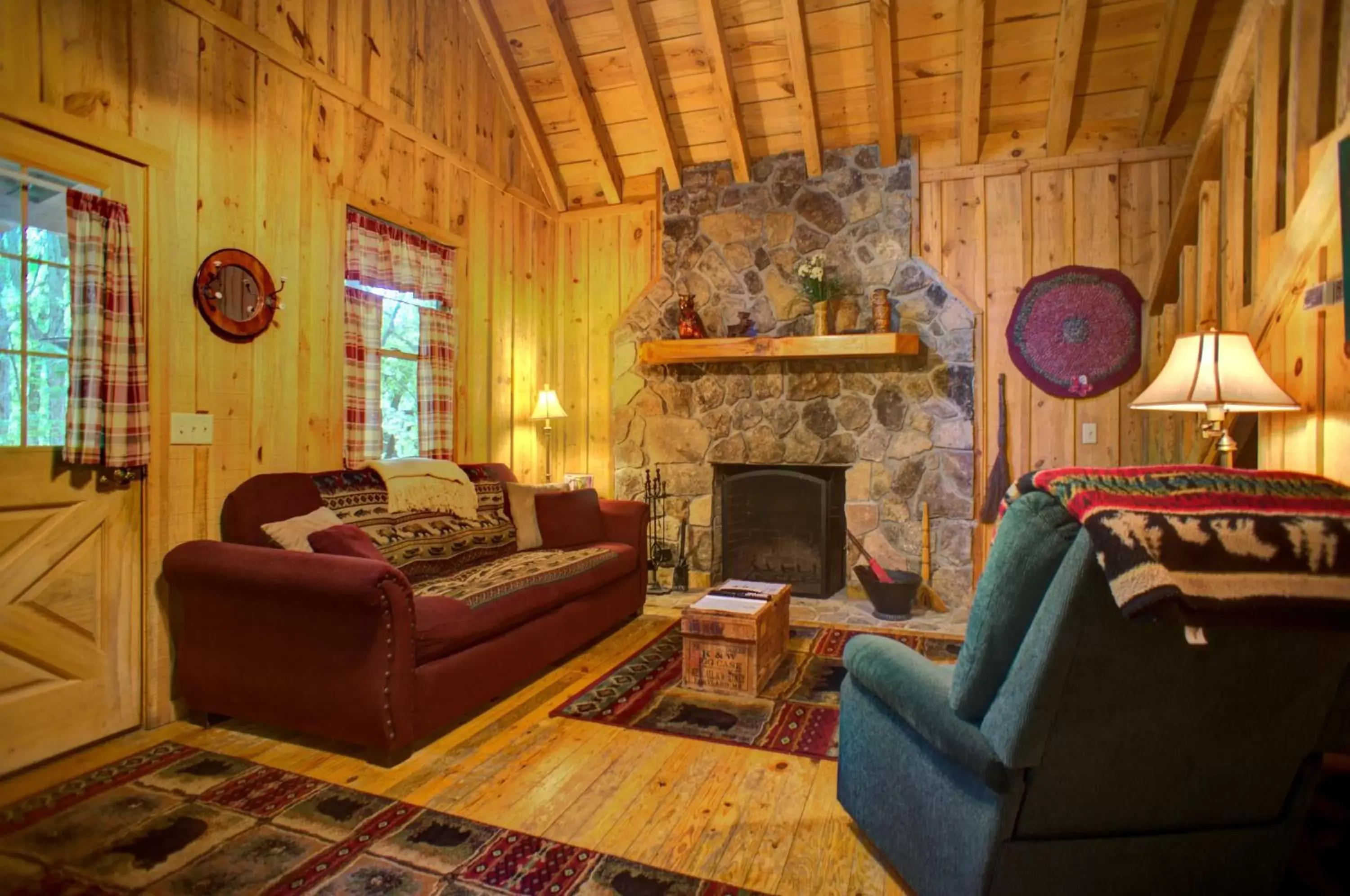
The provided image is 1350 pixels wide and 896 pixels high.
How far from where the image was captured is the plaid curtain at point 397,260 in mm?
3566

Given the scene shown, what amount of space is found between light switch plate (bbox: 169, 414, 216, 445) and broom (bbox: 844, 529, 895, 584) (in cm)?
345

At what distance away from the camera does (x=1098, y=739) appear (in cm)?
125

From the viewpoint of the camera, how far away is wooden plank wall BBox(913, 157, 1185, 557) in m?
4.21

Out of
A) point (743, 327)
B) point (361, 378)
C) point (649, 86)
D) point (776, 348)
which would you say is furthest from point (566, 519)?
point (649, 86)

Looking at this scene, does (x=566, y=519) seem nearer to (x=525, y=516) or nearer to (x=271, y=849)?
(x=525, y=516)

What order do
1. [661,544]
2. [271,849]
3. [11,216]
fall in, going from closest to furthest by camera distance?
[271,849] → [11,216] → [661,544]

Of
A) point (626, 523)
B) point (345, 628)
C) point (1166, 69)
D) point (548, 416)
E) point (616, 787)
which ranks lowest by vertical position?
point (616, 787)

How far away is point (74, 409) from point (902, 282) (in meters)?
4.24

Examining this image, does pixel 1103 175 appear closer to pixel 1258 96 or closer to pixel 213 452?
pixel 1258 96

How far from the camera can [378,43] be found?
3734mm

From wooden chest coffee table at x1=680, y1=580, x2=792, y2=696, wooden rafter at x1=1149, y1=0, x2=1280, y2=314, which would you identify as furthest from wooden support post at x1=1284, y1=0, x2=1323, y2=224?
wooden chest coffee table at x1=680, y1=580, x2=792, y2=696

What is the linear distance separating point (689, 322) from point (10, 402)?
11.5 ft

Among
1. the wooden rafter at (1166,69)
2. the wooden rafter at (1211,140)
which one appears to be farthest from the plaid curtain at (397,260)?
the wooden rafter at (1166,69)

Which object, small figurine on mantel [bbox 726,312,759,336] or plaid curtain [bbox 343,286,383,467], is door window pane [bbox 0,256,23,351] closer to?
plaid curtain [bbox 343,286,383,467]
